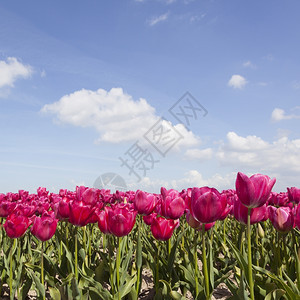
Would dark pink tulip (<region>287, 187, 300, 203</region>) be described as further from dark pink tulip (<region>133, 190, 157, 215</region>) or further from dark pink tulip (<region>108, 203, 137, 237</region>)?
dark pink tulip (<region>108, 203, 137, 237</region>)

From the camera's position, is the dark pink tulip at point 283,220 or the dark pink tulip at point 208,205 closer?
the dark pink tulip at point 208,205

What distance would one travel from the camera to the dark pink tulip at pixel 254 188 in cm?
200

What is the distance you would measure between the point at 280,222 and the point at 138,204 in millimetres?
1413

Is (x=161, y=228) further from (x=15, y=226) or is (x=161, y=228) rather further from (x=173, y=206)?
(x=15, y=226)

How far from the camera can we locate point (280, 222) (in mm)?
2678

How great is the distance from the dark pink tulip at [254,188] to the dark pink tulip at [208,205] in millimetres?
183

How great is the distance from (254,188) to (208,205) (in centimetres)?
33

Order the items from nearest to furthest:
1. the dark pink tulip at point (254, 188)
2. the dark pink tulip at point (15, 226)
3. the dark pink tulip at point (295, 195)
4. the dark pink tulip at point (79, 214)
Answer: the dark pink tulip at point (254, 188) < the dark pink tulip at point (79, 214) < the dark pink tulip at point (15, 226) < the dark pink tulip at point (295, 195)

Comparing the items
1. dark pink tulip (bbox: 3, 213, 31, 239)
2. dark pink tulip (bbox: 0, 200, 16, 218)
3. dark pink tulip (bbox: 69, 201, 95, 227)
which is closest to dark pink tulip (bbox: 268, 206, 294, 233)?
dark pink tulip (bbox: 69, 201, 95, 227)

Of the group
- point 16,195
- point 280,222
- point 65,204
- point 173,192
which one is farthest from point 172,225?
point 16,195

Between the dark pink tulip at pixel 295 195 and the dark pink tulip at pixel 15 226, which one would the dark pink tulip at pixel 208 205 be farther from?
the dark pink tulip at pixel 295 195

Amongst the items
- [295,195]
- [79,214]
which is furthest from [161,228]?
[295,195]

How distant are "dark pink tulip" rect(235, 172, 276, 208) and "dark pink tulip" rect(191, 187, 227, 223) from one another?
18cm

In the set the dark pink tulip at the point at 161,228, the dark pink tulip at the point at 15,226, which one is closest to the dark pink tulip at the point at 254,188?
the dark pink tulip at the point at 161,228
